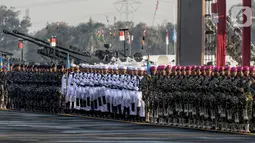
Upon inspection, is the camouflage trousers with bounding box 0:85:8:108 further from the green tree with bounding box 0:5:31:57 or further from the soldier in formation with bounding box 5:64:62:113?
the green tree with bounding box 0:5:31:57

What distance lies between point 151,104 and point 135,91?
81 centimetres

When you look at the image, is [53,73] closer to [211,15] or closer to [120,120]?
[120,120]

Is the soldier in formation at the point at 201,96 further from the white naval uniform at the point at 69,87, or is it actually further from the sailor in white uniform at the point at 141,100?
the white naval uniform at the point at 69,87

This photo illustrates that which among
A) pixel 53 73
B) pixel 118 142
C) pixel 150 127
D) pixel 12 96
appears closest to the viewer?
pixel 118 142

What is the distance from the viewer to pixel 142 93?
924 inches

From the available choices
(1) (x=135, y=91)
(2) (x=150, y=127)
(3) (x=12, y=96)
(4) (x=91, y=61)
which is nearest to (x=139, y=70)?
(1) (x=135, y=91)

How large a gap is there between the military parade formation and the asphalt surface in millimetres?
573

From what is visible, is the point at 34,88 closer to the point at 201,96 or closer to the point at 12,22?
the point at 201,96

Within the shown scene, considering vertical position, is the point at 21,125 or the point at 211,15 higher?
the point at 211,15

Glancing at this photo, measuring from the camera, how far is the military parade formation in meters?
20.1

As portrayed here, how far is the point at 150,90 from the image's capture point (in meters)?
23.1

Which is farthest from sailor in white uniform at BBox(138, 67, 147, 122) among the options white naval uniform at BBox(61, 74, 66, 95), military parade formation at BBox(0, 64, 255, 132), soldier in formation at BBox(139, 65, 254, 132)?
white naval uniform at BBox(61, 74, 66, 95)

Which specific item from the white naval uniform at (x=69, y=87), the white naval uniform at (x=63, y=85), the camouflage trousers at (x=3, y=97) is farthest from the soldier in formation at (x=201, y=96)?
the camouflage trousers at (x=3, y=97)

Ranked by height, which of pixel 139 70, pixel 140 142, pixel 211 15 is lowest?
pixel 140 142
